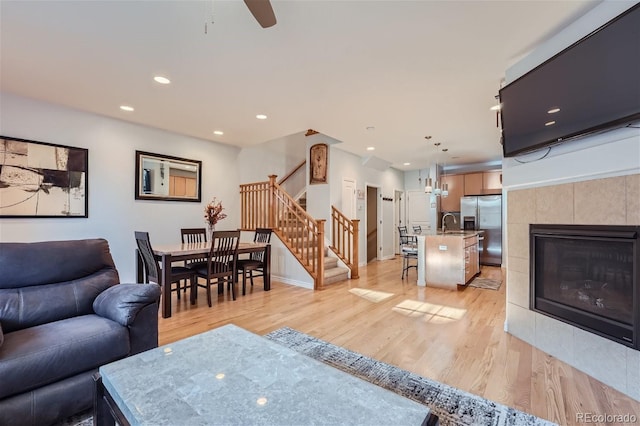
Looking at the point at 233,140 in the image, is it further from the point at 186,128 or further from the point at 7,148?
the point at 7,148

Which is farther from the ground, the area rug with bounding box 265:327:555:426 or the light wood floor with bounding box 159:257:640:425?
the area rug with bounding box 265:327:555:426

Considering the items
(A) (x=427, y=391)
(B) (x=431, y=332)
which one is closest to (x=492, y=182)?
(B) (x=431, y=332)

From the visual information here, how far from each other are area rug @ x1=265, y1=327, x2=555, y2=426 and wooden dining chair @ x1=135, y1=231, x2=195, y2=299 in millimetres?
1753

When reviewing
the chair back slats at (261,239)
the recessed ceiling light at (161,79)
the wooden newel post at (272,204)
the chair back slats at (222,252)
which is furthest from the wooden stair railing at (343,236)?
the recessed ceiling light at (161,79)

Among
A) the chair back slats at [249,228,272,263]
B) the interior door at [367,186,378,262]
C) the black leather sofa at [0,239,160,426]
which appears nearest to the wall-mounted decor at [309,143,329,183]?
the chair back slats at [249,228,272,263]

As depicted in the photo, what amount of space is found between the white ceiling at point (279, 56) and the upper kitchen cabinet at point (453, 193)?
3705 mm

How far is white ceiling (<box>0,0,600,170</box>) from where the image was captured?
210cm

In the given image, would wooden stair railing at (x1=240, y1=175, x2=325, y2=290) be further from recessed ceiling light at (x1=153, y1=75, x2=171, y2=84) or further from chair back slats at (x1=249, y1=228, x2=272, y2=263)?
recessed ceiling light at (x1=153, y1=75, x2=171, y2=84)

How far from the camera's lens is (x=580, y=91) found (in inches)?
81.8

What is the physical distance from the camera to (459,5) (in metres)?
2.01

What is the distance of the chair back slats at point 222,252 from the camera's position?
3750mm

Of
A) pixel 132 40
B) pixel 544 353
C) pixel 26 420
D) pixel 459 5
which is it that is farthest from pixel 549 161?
pixel 26 420

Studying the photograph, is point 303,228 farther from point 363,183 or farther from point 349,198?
point 363,183

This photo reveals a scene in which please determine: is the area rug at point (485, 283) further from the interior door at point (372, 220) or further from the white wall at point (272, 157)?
the white wall at point (272, 157)
